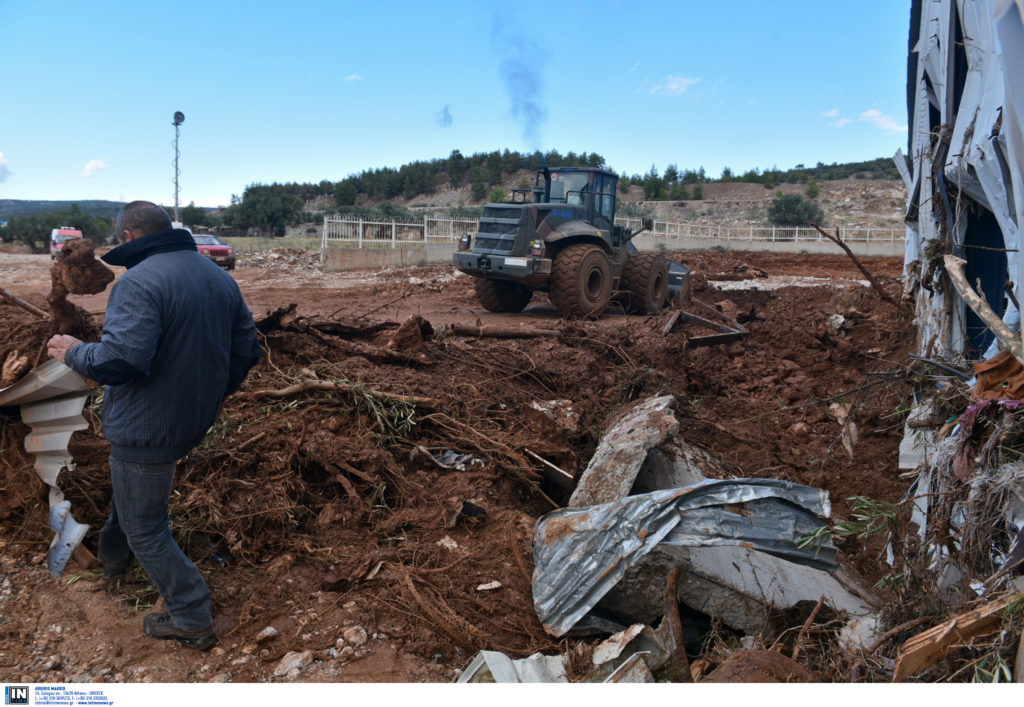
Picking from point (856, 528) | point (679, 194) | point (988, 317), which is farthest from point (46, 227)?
point (679, 194)

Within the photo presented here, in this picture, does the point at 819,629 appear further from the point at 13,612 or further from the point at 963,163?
the point at 13,612

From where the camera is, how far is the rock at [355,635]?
307 centimetres

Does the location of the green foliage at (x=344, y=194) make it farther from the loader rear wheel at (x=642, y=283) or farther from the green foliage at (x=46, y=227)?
the loader rear wheel at (x=642, y=283)

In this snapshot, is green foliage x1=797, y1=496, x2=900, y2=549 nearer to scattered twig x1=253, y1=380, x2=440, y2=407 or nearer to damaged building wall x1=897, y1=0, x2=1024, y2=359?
damaged building wall x1=897, y1=0, x2=1024, y2=359

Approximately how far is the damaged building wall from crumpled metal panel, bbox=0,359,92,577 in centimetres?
437

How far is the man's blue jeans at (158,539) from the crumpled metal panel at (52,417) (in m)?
0.82

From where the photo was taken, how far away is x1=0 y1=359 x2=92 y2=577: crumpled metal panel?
3.51m

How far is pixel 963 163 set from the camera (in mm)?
4082

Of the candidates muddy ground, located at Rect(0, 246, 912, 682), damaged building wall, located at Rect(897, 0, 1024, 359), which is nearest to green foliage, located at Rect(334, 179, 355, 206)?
muddy ground, located at Rect(0, 246, 912, 682)

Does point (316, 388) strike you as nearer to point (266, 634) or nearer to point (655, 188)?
point (266, 634)

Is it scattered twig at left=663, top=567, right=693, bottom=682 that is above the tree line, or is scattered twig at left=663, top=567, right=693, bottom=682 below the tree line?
below

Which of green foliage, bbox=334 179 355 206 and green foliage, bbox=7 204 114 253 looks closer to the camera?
green foliage, bbox=7 204 114 253

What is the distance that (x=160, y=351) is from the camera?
109 inches
